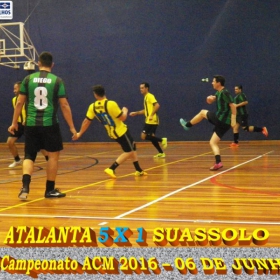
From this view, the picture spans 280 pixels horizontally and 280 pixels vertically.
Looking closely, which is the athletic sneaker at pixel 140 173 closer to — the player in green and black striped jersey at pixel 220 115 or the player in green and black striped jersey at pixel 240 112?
the player in green and black striped jersey at pixel 220 115

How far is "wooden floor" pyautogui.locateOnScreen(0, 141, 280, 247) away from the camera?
5.53m

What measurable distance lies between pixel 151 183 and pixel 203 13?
34.0 feet

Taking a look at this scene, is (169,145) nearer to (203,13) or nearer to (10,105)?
(203,13)

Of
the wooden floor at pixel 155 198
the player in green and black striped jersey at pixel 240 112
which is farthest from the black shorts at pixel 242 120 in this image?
the wooden floor at pixel 155 198

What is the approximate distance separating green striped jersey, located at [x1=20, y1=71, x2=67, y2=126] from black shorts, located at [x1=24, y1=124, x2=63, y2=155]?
0.06 metres

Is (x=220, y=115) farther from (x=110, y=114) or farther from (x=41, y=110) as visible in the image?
(x=41, y=110)

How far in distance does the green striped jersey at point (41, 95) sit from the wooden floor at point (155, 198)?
96 cm

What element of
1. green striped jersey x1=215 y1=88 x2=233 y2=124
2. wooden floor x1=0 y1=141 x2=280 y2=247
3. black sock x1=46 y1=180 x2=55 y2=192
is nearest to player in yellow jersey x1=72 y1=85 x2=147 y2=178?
wooden floor x1=0 y1=141 x2=280 y2=247

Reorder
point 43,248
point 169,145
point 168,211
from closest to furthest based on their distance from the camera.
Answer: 1. point 43,248
2. point 168,211
3. point 169,145

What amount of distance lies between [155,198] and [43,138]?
4.91ft

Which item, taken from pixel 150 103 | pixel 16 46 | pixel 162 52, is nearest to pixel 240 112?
pixel 162 52

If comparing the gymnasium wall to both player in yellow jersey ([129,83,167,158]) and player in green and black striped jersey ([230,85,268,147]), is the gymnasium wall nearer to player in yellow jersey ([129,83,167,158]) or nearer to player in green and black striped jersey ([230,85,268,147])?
player in green and black striped jersey ([230,85,268,147])

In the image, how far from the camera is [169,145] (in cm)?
1747

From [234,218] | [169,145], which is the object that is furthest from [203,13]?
[234,218]
